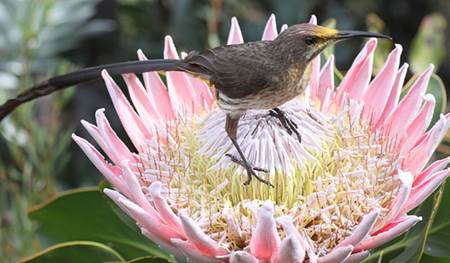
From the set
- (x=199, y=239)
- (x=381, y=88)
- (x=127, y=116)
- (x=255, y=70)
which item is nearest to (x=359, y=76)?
(x=381, y=88)

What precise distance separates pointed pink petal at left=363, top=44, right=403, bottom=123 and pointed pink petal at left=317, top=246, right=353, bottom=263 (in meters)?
0.45

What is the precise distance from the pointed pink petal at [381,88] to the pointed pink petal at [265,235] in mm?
480

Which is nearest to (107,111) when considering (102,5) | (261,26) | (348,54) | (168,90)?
(102,5)

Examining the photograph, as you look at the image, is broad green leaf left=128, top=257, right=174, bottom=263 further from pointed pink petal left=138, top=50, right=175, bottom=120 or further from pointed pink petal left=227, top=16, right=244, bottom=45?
pointed pink petal left=227, top=16, right=244, bottom=45

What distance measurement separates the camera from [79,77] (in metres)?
1.63

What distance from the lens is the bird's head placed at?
1532 millimetres

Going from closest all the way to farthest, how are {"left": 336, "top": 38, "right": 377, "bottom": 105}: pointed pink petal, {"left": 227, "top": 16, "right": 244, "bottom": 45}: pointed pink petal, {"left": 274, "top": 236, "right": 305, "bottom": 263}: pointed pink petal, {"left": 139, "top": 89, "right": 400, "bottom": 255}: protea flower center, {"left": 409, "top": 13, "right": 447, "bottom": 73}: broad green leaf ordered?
{"left": 274, "top": 236, "right": 305, "bottom": 263}: pointed pink petal
{"left": 139, "top": 89, "right": 400, "bottom": 255}: protea flower center
{"left": 336, "top": 38, "right": 377, "bottom": 105}: pointed pink petal
{"left": 227, "top": 16, "right": 244, "bottom": 45}: pointed pink petal
{"left": 409, "top": 13, "right": 447, "bottom": 73}: broad green leaf

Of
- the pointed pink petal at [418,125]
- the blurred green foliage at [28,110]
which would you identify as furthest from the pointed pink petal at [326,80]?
the blurred green foliage at [28,110]

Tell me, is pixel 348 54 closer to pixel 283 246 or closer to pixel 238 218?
pixel 238 218

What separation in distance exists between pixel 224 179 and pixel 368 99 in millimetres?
361

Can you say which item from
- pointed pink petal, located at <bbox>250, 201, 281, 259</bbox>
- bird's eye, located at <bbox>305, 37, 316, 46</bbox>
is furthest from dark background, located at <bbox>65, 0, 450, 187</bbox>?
pointed pink petal, located at <bbox>250, 201, 281, 259</bbox>

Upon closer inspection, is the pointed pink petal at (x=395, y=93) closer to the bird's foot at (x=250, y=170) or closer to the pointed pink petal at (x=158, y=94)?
the bird's foot at (x=250, y=170)

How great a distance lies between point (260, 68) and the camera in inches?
60.2

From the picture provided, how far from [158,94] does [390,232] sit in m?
0.63
